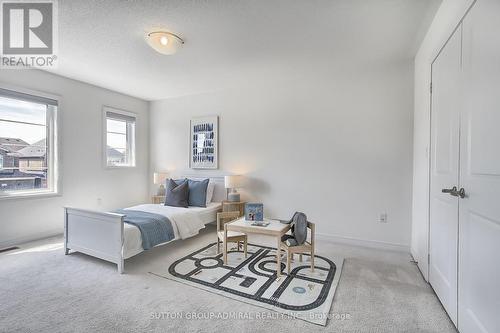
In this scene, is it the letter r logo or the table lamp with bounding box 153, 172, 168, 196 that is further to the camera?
the table lamp with bounding box 153, 172, 168, 196

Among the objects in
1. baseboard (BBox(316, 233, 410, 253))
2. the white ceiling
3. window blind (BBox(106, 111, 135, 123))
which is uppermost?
the white ceiling

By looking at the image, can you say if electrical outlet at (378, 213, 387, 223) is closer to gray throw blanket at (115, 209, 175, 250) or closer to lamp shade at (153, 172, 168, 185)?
gray throw blanket at (115, 209, 175, 250)

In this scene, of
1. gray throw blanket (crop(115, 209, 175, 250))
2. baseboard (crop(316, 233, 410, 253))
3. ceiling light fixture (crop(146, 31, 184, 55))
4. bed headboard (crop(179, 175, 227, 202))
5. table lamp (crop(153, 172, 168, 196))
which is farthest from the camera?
table lamp (crop(153, 172, 168, 196))

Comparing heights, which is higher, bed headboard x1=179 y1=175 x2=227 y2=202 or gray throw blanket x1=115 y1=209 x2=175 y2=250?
bed headboard x1=179 y1=175 x2=227 y2=202

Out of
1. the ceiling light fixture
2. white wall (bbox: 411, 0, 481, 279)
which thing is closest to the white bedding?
the ceiling light fixture

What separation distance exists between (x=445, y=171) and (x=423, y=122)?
0.93m

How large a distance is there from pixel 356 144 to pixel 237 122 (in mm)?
2019

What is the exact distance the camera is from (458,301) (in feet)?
5.55

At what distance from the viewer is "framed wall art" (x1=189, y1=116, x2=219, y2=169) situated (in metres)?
4.58

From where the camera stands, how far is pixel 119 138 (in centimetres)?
486

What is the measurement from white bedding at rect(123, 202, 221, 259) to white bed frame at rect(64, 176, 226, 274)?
10cm

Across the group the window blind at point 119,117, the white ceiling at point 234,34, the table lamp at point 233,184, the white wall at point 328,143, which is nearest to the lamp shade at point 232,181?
the table lamp at point 233,184

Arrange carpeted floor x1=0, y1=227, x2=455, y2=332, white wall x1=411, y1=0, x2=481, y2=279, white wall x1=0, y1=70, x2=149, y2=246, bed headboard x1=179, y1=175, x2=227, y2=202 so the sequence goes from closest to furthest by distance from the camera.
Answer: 1. carpeted floor x1=0, y1=227, x2=455, y2=332
2. white wall x1=411, y1=0, x2=481, y2=279
3. white wall x1=0, y1=70, x2=149, y2=246
4. bed headboard x1=179, y1=175, x2=227, y2=202

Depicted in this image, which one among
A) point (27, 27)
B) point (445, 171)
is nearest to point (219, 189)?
point (27, 27)
